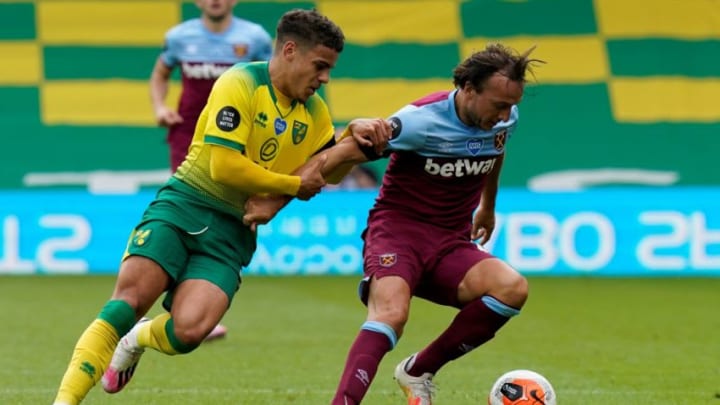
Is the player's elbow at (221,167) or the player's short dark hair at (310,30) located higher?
the player's short dark hair at (310,30)

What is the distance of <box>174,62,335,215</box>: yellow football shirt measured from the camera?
6.21m

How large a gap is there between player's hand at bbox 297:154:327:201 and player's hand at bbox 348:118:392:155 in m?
0.20

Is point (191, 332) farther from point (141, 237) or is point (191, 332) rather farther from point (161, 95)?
point (161, 95)

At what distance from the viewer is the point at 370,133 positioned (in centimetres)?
639

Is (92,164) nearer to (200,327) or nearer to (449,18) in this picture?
(449,18)

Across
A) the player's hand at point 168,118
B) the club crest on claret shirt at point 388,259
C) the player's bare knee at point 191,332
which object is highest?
the club crest on claret shirt at point 388,259

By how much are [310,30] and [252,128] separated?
514 millimetres

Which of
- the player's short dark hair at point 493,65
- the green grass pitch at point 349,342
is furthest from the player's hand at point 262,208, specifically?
the green grass pitch at point 349,342

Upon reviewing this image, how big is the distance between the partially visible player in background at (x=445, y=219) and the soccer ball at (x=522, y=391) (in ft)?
0.80

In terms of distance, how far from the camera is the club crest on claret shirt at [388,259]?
6570mm

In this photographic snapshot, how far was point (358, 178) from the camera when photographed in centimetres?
1675

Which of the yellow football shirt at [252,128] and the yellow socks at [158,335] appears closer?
the yellow football shirt at [252,128]

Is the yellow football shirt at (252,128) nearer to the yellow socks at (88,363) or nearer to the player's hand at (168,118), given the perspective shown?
the yellow socks at (88,363)

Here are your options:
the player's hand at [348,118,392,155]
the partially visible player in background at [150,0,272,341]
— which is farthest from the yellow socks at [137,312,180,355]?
the partially visible player in background at [150,0,272,341]
